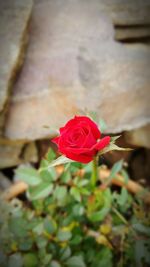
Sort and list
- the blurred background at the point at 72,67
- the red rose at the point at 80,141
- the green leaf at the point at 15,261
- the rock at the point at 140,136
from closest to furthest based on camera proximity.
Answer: the red rose at the point at 80,141 → the green leaf at the point at 15,261 → the blurred background at the point at 72,67 → the rock at the point at 140,136

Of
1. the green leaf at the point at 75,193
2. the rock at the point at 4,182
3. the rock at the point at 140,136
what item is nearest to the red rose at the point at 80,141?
the green leaf at the point at 75,193

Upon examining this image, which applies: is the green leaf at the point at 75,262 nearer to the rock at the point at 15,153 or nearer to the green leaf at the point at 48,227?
the green leaf at the point at 48,227

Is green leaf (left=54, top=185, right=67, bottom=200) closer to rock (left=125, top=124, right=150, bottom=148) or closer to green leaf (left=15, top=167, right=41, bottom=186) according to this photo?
green leaf (left=15, top=167, right=41, bottom=186)

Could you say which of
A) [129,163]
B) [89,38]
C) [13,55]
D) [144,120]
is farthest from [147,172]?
[13,55]

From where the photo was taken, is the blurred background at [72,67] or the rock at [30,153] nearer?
the blurred background at [72,67]

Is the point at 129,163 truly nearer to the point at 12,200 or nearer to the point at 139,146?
the point at 139,146

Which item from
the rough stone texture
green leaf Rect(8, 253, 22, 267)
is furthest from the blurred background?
green leaf Rect(8, 253, 22, 267)

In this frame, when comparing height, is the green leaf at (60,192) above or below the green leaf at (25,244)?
above
